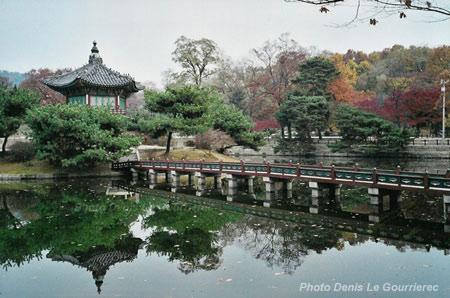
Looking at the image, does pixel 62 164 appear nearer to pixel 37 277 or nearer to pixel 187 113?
pixel 187 113

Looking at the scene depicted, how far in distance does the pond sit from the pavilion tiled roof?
718 inches

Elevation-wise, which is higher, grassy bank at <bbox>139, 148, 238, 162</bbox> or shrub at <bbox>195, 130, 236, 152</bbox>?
shrub at <bbox>195, 130, 236, 152</bbox>

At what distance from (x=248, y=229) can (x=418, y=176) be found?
6712 millimetres

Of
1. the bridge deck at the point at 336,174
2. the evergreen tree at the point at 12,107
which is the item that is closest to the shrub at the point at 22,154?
the evergreen tree at the point at 12,107

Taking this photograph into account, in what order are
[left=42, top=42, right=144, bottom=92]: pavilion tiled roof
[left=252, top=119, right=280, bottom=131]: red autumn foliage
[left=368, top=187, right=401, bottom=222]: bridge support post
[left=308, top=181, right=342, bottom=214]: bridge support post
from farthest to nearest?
[left=252, top=119, right=280, bottom=131]: red autumn foliage → [left=42, top=42, right=144, bottom=92]: pavilion tiled roof → [left=308, top=181, right=342, bottom=214]: bridge support post → [left=368, top=187, right=401, bottom=222]: bridge support post

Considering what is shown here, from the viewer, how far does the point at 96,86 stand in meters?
A: 34.0

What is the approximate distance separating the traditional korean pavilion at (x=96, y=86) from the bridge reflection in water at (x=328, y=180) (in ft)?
41.5

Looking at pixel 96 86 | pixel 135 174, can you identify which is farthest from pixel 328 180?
pixel 96 86

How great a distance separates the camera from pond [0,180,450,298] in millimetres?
7750

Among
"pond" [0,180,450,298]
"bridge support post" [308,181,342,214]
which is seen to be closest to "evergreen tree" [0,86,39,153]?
"pond" [0,180,450,298]

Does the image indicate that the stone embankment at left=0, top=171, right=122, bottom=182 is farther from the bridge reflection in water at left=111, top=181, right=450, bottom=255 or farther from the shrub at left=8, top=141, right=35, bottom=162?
the bridge reflection in water at left=111, top=181, right=450, bottom=255

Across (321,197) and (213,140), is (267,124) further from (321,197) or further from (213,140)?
(321,197)

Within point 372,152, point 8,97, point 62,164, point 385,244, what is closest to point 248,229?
point 385,244

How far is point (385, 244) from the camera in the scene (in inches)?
414
